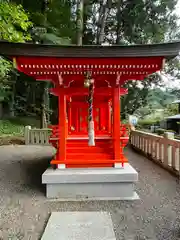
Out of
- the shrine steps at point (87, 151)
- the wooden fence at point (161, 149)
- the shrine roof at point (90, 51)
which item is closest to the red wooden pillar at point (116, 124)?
the shrine steps at point (87, 151)

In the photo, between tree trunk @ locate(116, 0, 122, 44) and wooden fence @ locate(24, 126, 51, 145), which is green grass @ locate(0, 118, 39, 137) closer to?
wooden fence @ locate(24, 126, 51, 145)

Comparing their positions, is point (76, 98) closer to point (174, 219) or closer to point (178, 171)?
point (178, 171)

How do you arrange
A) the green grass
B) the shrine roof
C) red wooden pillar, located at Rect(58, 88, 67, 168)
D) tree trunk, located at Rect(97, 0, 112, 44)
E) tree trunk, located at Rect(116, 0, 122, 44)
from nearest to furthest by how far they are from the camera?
the shrine roof
red wooden pillar, located at Rect(58, 88, 67, 168)
tree trunk, located at Rect(97, 0, 112, 44)
the green grass
tree trunk, located at Rect(116, 0, 122, 44)

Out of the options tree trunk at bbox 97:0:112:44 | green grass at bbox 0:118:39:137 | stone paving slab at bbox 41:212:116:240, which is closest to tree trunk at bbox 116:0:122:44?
tree trunk at bbox 97:0:112:44

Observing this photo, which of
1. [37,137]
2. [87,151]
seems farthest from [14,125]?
[87,151]

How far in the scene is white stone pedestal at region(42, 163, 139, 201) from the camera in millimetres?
3955

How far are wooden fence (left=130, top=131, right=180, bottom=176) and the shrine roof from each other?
227 centimetres

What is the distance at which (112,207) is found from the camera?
3.48 meters

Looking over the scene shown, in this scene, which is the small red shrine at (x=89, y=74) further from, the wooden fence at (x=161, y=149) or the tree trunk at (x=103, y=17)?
the tree trunk at (x=103, y=17)

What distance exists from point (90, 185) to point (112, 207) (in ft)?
2.25

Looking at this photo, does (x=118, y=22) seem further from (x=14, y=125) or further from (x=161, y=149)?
(x=161, y=149)

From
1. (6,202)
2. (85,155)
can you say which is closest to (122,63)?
(85,155)

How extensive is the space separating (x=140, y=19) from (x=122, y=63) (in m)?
9.72

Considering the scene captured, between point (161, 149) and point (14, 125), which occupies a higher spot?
point (14, 125)
